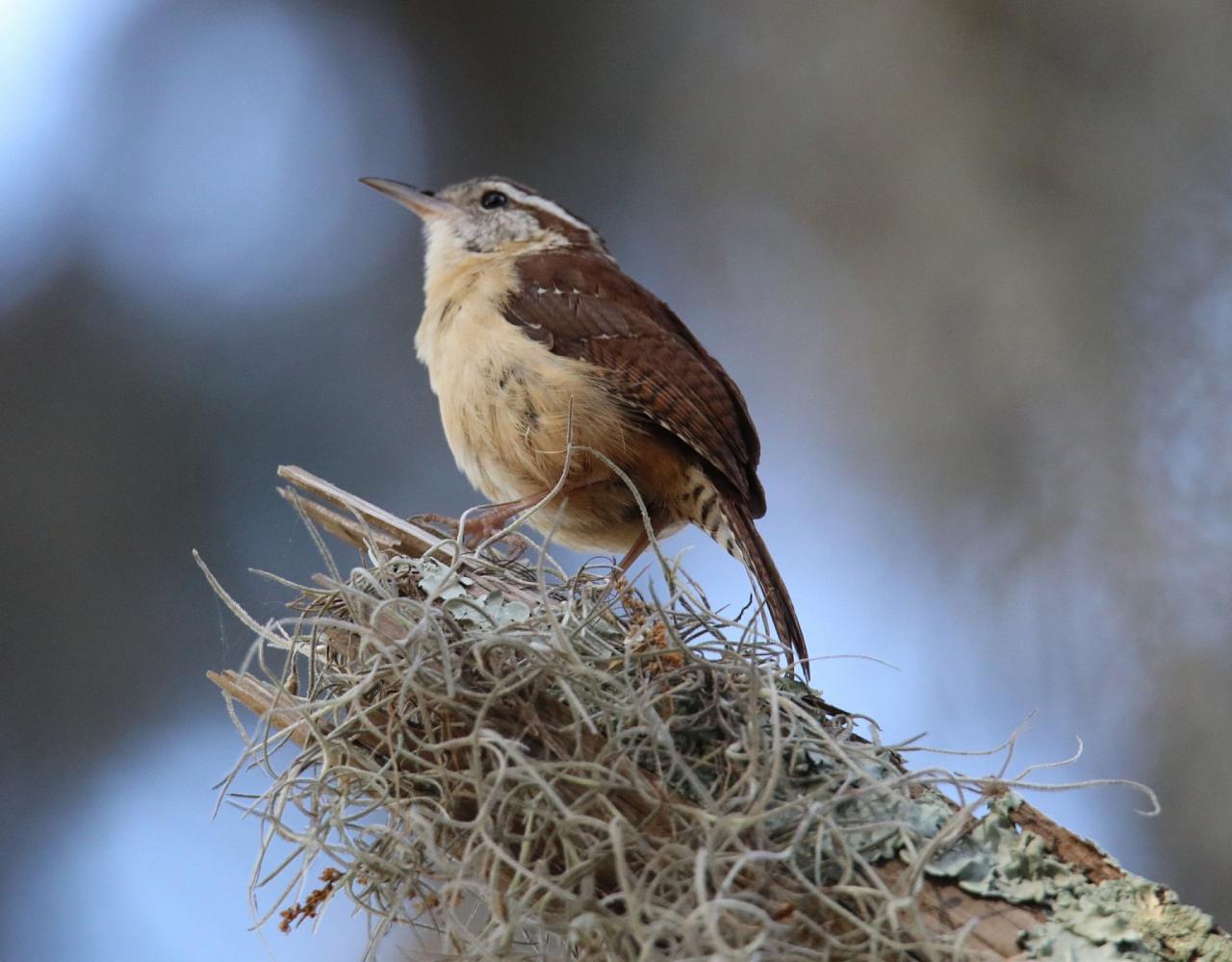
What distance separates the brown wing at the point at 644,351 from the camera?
9.80 ft

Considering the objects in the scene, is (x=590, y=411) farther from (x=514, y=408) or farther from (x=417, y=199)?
(x=417, y=199)

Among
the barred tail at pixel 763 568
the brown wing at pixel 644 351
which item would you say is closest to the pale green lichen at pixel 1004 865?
the barred tail at pixel 763 568

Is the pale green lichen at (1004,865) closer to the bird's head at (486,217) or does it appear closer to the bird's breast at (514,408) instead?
the bird's breast at (514,408)

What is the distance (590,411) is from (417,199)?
1388 millimetres

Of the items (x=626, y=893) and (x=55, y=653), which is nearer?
(x=626, y=893)

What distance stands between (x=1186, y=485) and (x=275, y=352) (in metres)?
3.32

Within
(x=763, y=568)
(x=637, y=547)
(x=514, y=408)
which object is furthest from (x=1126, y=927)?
(x=514, y=408)

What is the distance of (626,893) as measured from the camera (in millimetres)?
1582

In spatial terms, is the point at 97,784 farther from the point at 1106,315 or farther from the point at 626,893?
the point at 1106,315

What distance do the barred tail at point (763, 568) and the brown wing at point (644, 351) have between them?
10 cm

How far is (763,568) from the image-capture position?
8.71 ft

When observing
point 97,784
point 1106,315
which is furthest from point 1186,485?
point 97,784

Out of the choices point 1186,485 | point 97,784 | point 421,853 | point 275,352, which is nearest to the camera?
point 421,853

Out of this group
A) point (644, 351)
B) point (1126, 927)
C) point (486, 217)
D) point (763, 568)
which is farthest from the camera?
point (486, 217)
